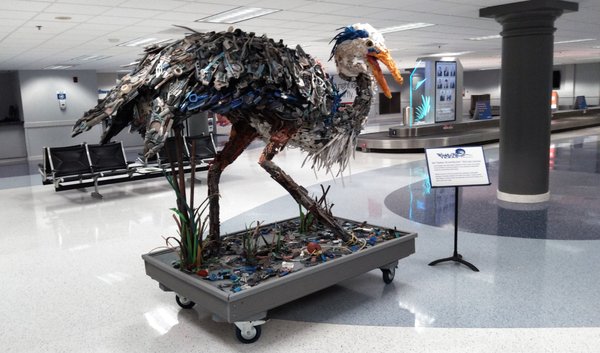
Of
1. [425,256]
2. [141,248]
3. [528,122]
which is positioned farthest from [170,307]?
[528,122]

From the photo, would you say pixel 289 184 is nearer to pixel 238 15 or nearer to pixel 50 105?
pixel 238 15

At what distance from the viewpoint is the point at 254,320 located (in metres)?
3.34

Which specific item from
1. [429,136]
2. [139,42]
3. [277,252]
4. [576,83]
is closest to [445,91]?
[429,136]

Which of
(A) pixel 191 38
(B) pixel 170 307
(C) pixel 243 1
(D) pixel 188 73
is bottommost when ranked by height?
(B) pixel 170 307

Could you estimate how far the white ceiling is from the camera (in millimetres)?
6234

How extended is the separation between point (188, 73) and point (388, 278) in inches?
96.7

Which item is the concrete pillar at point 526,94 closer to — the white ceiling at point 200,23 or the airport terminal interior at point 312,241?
the airport terminal interior at point 312,241

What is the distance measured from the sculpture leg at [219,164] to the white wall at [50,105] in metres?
14.0

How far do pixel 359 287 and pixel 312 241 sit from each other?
22.9 inches

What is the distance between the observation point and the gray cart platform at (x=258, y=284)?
326cm

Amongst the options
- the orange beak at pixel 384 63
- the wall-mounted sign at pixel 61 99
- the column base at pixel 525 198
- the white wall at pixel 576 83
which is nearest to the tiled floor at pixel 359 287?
the column base at pixel 525 198

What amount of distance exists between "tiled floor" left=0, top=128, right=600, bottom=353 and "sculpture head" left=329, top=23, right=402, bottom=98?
1.88 metres

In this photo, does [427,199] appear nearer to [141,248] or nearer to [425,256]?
[425,256]

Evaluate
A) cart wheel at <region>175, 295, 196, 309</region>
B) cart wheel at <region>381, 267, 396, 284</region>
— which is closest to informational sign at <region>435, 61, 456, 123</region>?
cart wheel at <region>381, 267, 396, 284</region>
